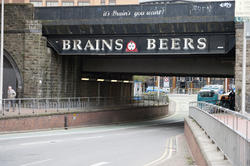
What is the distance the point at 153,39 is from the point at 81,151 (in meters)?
15.0

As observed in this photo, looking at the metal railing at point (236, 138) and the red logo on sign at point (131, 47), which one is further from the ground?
the red logo on sign at point (131, 47)

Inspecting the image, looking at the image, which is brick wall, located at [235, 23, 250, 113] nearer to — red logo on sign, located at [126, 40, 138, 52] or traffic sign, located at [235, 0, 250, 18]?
traffic sign, located at [235, 0, 250, 18]

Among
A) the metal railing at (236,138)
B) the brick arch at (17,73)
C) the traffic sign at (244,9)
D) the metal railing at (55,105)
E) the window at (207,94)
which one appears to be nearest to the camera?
the metal railing at (236,138)

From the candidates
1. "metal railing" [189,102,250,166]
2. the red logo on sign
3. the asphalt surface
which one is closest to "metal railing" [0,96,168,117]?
the red logo on sign

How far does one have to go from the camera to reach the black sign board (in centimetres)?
2928

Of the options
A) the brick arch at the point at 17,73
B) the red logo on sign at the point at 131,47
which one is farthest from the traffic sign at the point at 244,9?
the brick arch at the point at 17,73

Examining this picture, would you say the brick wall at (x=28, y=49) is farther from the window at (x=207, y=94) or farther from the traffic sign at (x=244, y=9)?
the window at (x=207, y=94)

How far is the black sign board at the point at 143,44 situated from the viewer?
96.1ft

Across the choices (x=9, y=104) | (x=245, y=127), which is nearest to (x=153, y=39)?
(x=9, y=104)

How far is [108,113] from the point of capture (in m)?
36.7

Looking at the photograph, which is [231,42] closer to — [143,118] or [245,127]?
[143,118]

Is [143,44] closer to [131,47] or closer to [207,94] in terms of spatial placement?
[131,47]

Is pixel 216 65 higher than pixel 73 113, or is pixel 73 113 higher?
pixel 216 65

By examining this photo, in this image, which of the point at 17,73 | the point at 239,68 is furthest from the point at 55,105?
the point at 239,68
